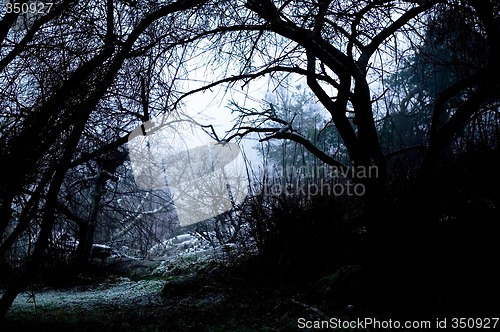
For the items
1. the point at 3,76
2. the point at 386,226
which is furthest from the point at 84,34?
the point at 386,226

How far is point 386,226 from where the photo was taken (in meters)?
3.37

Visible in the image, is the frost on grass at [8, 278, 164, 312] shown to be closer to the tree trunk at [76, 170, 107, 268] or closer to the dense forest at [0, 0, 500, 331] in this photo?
the dense forest at [0, 0, 500, 331]

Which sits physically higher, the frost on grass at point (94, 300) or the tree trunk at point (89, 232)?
the tree trunk at point (89, 232)

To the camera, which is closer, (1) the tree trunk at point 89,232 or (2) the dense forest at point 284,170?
(2) the dense forest at point 284,170


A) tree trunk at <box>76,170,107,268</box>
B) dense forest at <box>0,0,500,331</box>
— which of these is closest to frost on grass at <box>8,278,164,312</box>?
dense forest at <box>0,0,500,331</box>

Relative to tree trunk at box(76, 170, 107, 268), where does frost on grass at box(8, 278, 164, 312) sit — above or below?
below

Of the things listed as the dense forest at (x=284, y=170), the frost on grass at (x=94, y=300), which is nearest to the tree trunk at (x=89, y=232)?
the frost on grass at (x=94, y=300)

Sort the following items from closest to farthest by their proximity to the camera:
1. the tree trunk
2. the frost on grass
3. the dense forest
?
1. the dense forest
2. the frost on grass
3. the tree trunk

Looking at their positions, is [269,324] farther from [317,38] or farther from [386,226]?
[317,38]

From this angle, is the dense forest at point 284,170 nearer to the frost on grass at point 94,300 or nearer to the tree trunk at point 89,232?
the frost on grass at point 94,300

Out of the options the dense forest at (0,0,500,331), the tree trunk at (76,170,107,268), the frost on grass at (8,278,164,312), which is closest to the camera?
the dense forest at (0,0,500,331)

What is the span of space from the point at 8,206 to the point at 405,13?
13.2 ft

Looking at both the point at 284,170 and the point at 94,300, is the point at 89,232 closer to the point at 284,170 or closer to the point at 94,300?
the point at 94,300

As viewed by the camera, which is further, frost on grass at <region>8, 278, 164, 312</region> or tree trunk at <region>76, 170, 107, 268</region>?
tree trunk at <region>76, 170, 107, 268</region>
